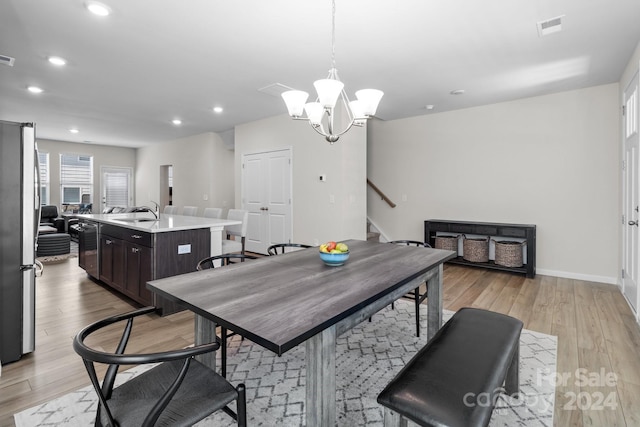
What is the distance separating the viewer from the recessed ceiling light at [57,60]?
3.41 meters

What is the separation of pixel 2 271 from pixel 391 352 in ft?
9.19

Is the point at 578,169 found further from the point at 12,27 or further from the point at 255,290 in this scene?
the point at 12,27

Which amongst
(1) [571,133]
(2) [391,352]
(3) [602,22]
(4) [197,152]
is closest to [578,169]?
(1) [571,133]

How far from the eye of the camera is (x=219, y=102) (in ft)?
16.5

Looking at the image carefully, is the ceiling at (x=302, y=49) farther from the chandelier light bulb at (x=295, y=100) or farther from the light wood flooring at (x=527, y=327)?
the light wood flooring at (x=527, y=327)

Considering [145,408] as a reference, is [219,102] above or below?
above

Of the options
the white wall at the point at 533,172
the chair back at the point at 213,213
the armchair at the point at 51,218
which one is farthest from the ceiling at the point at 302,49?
the armchair at the point at 51,218

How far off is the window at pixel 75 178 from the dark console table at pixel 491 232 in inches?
378

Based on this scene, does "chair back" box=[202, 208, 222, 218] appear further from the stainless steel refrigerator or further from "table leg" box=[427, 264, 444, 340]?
"table leg" box=[427, 264, 444, 340]

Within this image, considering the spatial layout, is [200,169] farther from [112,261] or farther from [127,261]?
[127,261]

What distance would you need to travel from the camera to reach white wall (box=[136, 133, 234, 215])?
757 centimetres

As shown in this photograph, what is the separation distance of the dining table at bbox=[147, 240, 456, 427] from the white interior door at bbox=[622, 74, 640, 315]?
2405 mm

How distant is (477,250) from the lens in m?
4.98

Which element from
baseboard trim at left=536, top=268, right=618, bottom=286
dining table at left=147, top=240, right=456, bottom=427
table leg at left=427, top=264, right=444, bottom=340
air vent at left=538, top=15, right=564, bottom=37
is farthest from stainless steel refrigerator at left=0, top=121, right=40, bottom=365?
baseboard trim at left=536, top=268, right=618, bottom=286
